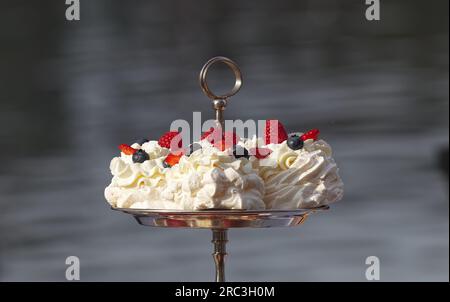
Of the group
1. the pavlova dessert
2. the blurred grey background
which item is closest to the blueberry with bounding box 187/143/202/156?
the pavlova dessert

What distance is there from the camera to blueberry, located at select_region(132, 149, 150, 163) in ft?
5.08

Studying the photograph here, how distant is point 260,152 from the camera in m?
1.53

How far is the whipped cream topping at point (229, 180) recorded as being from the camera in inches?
55.6

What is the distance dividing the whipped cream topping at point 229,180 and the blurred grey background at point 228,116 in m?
Result: 1.35

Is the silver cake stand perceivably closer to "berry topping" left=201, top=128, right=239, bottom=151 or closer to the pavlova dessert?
the pavlova dessert

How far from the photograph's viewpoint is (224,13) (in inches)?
115

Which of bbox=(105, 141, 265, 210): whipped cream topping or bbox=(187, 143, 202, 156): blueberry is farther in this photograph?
bbox=(187, 143, 202, 156): blueberry

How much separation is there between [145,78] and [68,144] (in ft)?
1.07

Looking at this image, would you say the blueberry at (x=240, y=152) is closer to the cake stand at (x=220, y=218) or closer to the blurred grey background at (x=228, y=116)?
the cake stand at (x=220, y=218)

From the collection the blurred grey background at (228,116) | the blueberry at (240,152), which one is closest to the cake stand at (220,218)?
the blueberry at (240,152)

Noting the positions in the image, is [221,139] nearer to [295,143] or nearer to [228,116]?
[295,143]

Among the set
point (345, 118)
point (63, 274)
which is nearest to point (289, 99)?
point (345, 118)

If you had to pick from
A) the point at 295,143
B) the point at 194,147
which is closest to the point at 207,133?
the point at 194,147

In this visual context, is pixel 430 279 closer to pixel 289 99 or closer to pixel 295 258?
pixel 295 258
